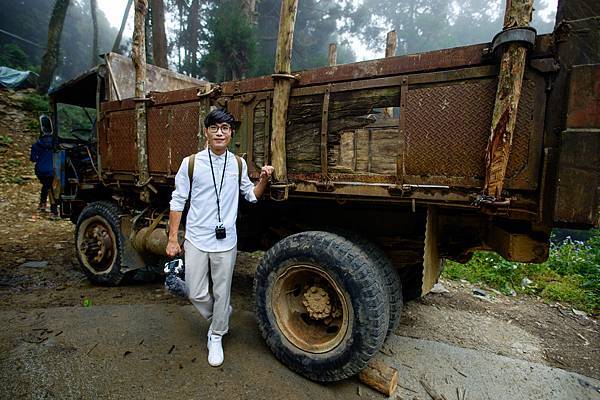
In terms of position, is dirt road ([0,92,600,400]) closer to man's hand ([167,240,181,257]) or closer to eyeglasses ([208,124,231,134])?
man's hand ([167,240,181,257])

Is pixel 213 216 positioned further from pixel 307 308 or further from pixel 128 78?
pixel 128 78

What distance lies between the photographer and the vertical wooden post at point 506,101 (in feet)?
5.55

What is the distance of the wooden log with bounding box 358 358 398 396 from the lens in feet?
7.39

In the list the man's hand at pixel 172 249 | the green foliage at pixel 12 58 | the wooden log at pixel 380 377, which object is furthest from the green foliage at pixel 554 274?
the green foliage at pixel 12 58

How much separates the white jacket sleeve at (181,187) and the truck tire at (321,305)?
0.78 meters

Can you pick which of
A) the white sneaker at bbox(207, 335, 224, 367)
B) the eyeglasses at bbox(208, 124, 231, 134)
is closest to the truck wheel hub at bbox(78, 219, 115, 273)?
the white sneaker at bbox(207, 335, 224, 367)

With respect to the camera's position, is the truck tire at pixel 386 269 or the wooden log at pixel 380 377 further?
the truck tire at pixel 386 269

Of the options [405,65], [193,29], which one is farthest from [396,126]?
[193,29]

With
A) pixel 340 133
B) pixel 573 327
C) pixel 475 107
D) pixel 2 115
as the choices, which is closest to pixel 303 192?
pixel 340 133

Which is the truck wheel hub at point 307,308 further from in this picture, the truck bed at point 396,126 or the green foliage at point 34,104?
the green foliage at point 34,104

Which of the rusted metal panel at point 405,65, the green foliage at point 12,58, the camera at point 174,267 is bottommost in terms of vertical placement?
the camera at point 174,267

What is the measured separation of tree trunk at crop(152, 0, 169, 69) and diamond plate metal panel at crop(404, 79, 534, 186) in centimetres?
984

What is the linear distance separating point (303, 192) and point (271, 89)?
2.83 ft

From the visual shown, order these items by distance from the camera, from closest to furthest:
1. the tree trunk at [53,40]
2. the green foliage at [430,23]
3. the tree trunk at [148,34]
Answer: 1. the tree trunk at [53,40]
2. the tree trunk at [148,34]
3. the green foliage at [430,23]
